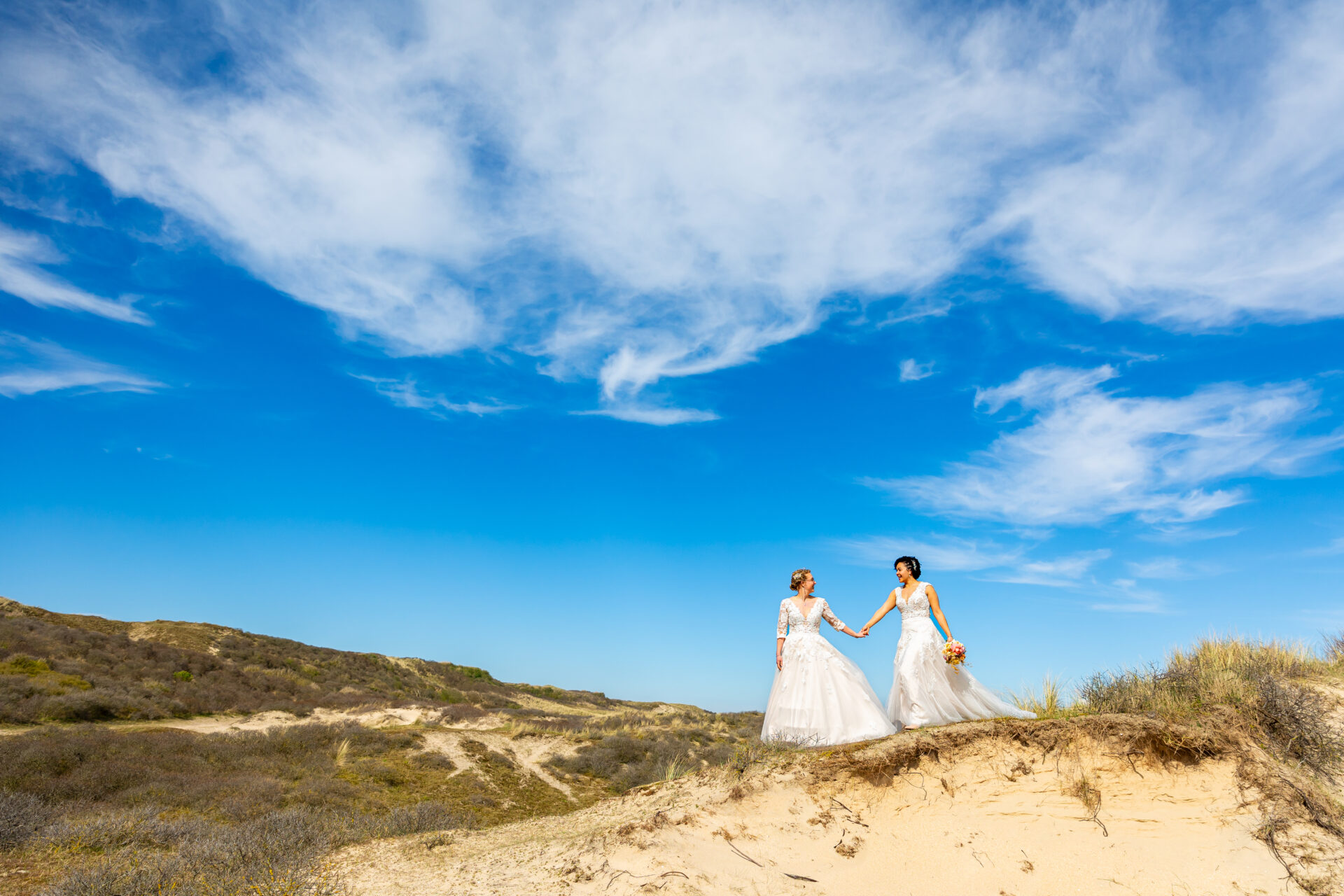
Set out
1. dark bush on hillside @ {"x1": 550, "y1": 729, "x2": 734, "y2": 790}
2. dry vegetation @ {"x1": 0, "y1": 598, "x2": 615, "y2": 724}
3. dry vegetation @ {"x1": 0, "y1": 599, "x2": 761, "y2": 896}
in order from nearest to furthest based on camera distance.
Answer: dry vegetation @ {"x1": 0, "y1": 599, "x2": 761, "y2": 896} < dark bush on hillside @ {"x1": 550, "y1": 729, "x2": 734, "y2": 790} < dry vegetation @ {"x1": 0, "y1": 598, "x2": 615, "y2": 724}

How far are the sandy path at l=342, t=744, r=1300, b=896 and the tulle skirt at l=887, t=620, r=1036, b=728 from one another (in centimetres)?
72

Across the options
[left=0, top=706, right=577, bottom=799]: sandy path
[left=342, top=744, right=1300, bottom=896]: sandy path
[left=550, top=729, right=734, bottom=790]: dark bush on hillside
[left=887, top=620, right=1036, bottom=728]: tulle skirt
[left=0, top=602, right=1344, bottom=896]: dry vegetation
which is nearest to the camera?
[left=342, top=744, right=1300, bottom=896]: sandy path

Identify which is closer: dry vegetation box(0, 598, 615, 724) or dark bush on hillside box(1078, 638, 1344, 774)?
dark bush on hillside box(1078, 638, 1344, 774)

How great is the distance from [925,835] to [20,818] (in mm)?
12360

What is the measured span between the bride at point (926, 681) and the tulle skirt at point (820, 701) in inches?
16.7

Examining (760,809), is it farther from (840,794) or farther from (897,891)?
(897,891)

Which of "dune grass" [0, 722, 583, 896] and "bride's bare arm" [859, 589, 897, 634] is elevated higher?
"bride's bare arm" [859, 589, 897, 634]

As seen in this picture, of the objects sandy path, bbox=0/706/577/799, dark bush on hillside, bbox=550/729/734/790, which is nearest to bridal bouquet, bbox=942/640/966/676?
dark bush on hillside, bbox=550/729/734/790

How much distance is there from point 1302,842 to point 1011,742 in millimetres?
2545

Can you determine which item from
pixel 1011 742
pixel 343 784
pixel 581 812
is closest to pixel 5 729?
pixel 343 784

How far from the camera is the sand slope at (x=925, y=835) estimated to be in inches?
253

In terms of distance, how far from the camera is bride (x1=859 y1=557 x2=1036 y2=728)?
8.24 m

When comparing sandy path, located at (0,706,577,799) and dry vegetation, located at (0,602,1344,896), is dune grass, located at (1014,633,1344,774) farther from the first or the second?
sandy path, located at (0,706,577,799)

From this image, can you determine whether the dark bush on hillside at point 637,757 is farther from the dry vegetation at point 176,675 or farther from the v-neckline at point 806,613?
the dry vegetation at point 176,675
